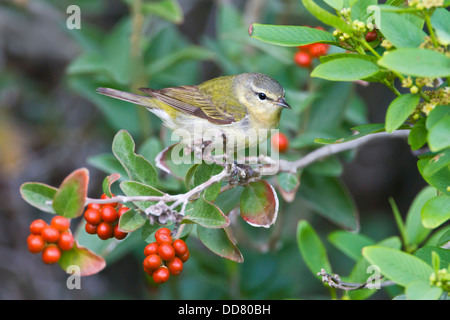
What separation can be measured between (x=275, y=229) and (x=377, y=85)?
230 cm

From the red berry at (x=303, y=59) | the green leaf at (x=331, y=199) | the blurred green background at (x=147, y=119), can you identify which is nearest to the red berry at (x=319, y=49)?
the red berry at (x=303, y=59)

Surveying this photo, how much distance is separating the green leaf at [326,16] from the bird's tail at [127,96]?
166cm

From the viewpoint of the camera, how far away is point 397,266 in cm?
153

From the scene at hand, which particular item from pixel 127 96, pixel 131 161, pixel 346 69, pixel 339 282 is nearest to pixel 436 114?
pixel 346 69

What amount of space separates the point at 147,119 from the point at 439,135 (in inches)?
105

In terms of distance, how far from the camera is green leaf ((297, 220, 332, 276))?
241cm

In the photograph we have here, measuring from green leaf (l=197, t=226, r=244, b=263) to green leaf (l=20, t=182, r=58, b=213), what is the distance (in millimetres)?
568

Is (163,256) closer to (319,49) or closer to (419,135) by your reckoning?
(419,135)

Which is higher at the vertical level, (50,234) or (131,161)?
(131,161)

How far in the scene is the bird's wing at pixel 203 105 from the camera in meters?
3.10

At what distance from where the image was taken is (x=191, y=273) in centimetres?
358

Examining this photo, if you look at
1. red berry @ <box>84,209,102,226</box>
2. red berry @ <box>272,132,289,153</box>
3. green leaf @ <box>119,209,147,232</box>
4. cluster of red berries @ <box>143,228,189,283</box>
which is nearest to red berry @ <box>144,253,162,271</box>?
cluster of red berries @ <box>143,228,189,283</box>

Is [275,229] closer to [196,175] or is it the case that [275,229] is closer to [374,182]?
[196,175]

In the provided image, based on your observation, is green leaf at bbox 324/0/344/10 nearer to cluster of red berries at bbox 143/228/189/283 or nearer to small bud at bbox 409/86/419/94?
small bud at bbox 409/86/419/94
